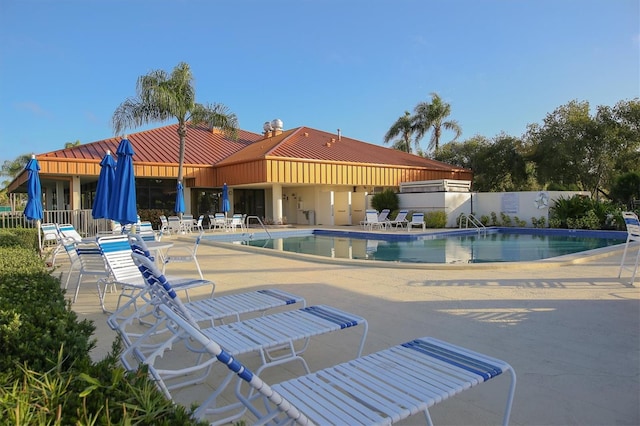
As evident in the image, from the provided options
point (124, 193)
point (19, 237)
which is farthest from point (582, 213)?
point (19, 237)

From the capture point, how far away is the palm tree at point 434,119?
1350 inches

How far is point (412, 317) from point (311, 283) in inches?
92.1

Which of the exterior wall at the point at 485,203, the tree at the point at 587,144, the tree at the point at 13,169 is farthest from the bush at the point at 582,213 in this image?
the tree at the point at 13,169

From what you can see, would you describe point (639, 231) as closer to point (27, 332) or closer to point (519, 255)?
point (519, 255)

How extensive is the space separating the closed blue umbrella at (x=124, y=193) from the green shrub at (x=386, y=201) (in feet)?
62.4

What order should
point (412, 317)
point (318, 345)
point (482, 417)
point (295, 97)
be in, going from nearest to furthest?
point (482, 417), point (318, 345), point (412, 317), point (295, 97)

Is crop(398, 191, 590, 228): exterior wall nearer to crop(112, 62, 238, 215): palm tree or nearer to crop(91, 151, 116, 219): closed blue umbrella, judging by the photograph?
crop(112, 62, 238, 215): palm tree

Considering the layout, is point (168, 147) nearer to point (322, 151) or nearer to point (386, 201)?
point (322, 151)

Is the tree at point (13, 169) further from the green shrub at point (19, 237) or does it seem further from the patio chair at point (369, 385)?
the patio chair at point (369, 385)

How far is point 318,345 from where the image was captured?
12.6ft

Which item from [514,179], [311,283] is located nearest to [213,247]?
[311,283]

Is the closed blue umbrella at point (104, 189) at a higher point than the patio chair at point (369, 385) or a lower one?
higher

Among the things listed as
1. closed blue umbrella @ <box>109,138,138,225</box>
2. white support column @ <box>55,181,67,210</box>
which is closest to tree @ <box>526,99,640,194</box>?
closed blue umbrella @ <box>109,138,138,225</box>

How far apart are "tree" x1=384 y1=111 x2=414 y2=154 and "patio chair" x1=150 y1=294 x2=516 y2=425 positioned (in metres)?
34.5
